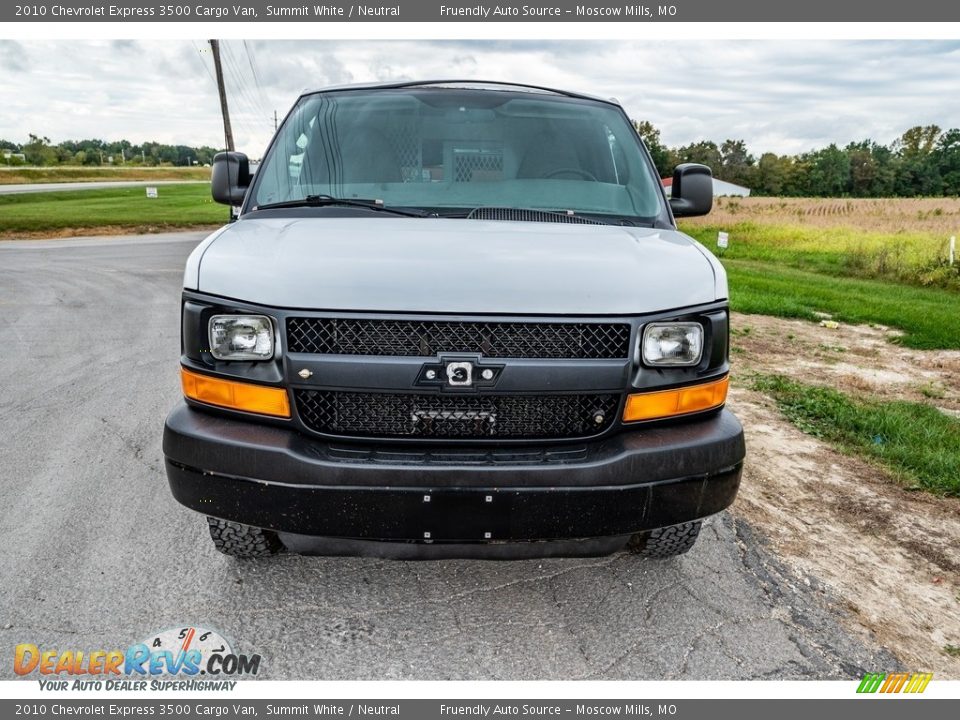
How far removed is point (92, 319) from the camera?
8414mm

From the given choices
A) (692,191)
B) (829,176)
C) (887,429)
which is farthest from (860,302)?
(829,176)

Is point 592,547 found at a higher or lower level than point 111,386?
higher

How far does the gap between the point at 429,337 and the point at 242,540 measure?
126cm

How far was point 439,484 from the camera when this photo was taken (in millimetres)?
2385

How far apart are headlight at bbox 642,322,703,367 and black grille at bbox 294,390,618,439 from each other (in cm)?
21

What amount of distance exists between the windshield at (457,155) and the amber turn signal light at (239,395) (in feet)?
3.87

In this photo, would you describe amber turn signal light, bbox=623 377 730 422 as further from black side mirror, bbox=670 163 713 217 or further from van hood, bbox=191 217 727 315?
black side mirror, bbox=670 163 713 217

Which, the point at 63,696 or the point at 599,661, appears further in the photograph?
the point at 599,661

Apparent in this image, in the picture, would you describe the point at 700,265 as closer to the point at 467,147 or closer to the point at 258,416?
the point at 467,147

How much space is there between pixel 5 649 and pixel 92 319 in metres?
6.62

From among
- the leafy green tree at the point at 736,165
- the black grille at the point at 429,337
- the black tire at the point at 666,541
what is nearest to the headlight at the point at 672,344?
the black grille at the point at 429,337

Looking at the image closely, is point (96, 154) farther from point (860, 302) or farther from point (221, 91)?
point (860, 302)

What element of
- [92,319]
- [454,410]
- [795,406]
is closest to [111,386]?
[92,319]

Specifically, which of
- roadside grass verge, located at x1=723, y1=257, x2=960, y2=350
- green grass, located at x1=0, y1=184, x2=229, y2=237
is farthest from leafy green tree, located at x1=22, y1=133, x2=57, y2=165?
roadside grass verge, located at x1=723, y1=257, x2=960, y2=350
